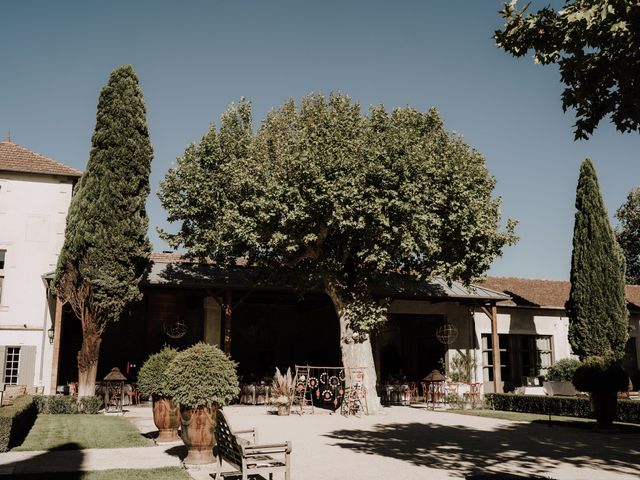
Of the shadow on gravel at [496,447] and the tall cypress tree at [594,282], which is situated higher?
the tall cypress tree at [594,282]

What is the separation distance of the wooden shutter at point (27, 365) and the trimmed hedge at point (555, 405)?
15845mm

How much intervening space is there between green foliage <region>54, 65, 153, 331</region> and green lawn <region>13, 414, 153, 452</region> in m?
4.24

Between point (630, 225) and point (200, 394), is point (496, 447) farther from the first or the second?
point (630, 225)

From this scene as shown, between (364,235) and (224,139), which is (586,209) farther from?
(224,139)

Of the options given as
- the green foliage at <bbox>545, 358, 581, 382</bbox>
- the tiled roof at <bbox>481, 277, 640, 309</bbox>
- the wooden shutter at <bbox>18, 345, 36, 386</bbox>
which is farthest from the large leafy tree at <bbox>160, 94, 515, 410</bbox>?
the tiled roof at <bbox>481, 277, 640, 309</bbox>

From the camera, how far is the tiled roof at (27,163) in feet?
74.8

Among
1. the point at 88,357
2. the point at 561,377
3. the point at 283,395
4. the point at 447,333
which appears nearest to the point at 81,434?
the point at 283,395

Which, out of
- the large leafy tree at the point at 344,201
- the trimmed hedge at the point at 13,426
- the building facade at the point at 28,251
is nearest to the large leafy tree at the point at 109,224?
the large leafy tree at the point at 344,201

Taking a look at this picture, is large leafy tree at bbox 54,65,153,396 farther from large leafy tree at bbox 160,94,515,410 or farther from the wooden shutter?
the wooden shutter

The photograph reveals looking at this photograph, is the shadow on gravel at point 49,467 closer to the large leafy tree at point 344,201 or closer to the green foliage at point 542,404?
the large leafy tree at point 344,201

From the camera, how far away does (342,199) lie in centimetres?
1548

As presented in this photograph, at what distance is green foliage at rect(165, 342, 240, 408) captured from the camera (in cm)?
841

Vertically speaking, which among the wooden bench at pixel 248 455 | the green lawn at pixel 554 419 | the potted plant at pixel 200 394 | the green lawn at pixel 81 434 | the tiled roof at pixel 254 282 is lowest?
the green lawn at pixel 554 419

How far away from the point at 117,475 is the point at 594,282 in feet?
67.4
